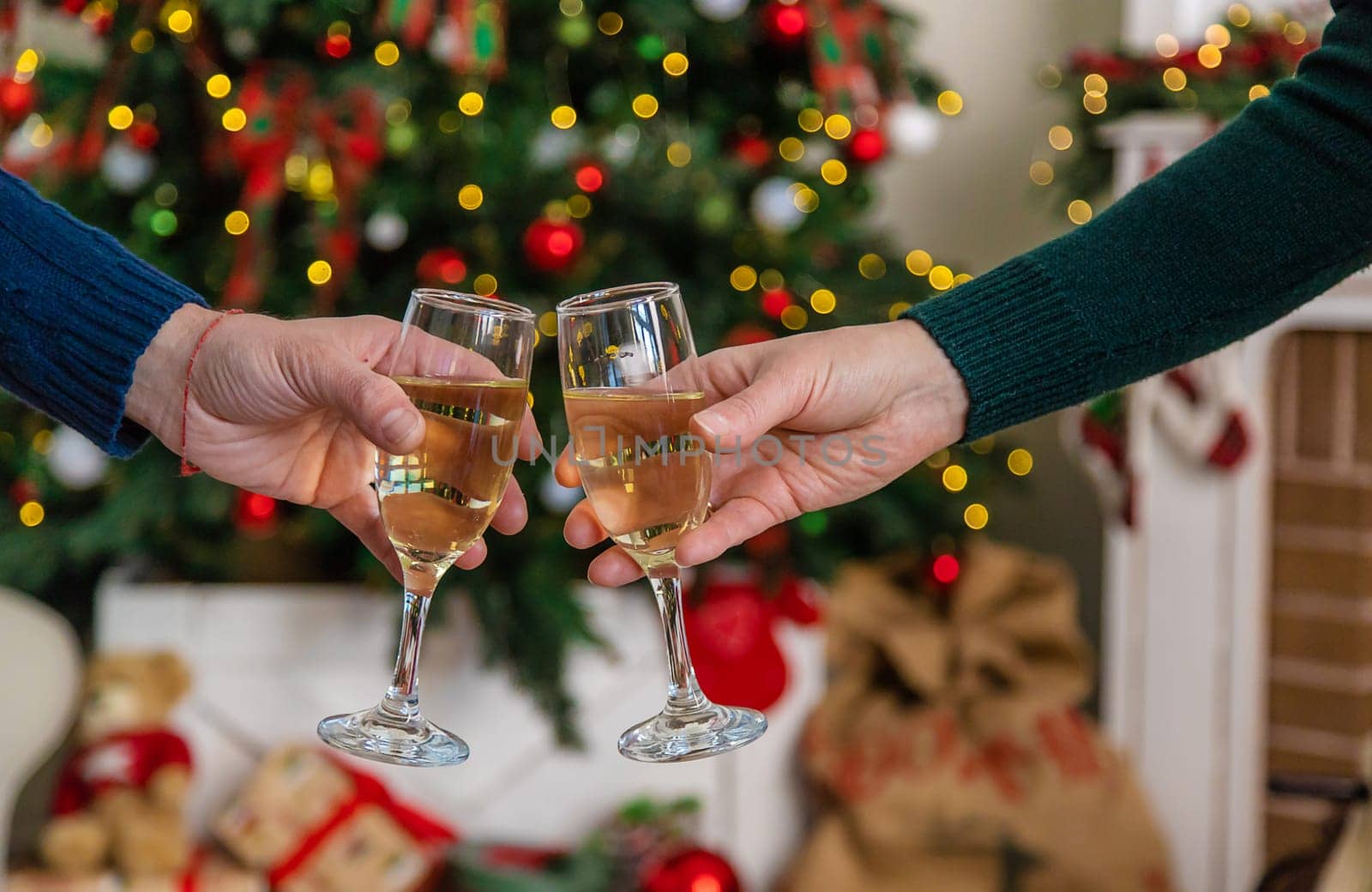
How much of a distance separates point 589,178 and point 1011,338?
1.16 meters

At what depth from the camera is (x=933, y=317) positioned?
0.93 m

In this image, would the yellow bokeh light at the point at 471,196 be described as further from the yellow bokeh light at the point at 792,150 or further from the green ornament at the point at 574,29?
the yellow bokeh light at the point at 792,150

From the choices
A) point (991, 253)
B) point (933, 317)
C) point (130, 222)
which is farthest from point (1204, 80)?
point (130, 222)

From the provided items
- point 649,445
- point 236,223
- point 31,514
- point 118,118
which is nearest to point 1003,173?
point 236,223

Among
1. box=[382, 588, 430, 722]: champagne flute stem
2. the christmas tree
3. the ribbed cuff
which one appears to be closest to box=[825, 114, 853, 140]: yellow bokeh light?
the christmas tree

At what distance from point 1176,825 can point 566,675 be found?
3.88ft

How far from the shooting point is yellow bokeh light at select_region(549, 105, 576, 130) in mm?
2164

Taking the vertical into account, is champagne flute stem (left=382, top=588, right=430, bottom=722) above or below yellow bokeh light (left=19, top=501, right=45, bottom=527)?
below

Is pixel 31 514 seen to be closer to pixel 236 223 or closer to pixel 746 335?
pixel 236 223

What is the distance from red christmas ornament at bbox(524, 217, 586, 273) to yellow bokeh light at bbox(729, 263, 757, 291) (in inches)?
11.9

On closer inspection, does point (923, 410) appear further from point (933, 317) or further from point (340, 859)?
point (340, 859)

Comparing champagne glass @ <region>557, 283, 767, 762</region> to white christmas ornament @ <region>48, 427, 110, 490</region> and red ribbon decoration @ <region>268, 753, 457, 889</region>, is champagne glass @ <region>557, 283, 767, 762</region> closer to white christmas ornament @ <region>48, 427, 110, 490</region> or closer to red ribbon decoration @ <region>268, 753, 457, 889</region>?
red ribbon decoration @ <region>268, 753, 457, 889</region>

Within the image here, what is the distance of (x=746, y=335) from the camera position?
6.36ft

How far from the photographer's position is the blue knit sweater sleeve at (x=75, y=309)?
0.90 meters
